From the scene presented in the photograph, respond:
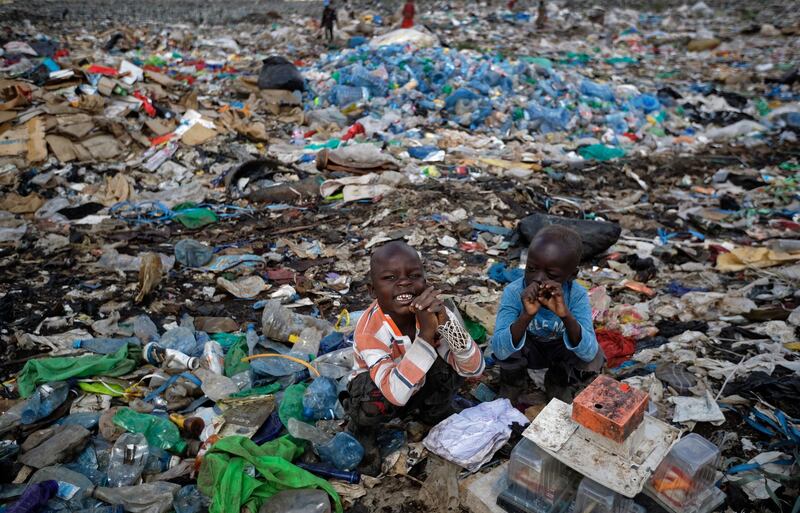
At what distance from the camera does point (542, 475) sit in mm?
2154

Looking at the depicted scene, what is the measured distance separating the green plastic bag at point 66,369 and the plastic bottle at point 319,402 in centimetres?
122

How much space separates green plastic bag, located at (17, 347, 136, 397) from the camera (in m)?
3.17

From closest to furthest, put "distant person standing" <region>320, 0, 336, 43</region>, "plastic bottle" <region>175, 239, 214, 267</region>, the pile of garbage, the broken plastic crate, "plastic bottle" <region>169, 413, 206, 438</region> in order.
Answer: the broken plastic crate
the pile of garbage
"plastic bottle" <region>169, 413, 206, 438</region>
"plastic bottle" <region>175, 239, 214, 267</region>
"distant person standing" <region>320, 0, 336, 43</region>

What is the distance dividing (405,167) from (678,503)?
567 centimetres

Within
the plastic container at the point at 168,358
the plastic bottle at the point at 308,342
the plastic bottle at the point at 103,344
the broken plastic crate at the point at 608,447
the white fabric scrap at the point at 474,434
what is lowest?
the plastic bottle at the point at 103,344

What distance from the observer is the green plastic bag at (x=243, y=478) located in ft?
7.63

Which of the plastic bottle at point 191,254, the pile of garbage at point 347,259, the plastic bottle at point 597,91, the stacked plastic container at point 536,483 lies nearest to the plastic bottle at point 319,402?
the pile of garbage at point 347,259

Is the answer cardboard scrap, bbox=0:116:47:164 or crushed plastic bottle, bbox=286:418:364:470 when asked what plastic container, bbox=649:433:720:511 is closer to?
crushed plastic bottle, bbox=286:418:364:470

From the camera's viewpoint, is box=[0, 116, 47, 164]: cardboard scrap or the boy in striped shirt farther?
box=[0, 116, 47, 164]: cardboard scrap

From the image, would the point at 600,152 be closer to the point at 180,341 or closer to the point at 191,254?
Result: the point at 191,254

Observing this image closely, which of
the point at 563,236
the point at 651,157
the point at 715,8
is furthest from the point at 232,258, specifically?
the point at 715,8

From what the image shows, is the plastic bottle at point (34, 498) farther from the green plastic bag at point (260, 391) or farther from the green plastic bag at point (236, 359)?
the green plastic bag at point (236, 359)

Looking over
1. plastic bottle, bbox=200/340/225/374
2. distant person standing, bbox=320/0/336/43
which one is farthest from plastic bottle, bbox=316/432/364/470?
distant person standing, bbox=320/0/336/43

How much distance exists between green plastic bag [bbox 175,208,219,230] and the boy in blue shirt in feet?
13.5
